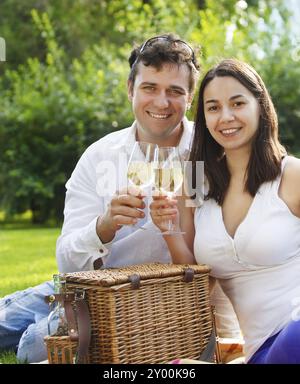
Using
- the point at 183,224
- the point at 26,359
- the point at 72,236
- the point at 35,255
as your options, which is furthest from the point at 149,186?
the point at 35,255

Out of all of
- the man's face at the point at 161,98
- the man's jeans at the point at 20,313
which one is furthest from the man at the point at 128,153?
the man's jeans at the point at 20,313

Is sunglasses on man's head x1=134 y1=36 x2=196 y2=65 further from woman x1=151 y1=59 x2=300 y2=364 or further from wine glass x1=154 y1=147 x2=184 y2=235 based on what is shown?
wine glass x1=154 y1=147 x2=184 y2=235

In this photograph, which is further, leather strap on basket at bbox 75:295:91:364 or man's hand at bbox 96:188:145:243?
man's hand at bbox 96:188:145:243

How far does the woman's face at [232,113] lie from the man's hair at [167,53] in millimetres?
458

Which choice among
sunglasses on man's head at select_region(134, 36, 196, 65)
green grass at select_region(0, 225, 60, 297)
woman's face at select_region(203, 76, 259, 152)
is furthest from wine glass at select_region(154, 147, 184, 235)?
green grass at select_region(0, 225, 60, 297)

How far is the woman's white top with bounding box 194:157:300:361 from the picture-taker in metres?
2.70

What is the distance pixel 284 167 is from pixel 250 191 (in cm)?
17

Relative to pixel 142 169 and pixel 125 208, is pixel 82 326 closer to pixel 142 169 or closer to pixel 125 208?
pixel 125 208

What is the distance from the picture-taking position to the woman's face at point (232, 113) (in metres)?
2.87

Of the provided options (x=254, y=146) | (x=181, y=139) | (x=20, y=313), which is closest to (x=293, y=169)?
(x=254, y=146)

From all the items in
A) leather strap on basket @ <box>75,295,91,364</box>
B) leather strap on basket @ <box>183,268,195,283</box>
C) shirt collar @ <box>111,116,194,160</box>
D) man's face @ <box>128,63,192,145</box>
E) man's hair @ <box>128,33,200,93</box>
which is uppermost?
man's hair @ <box>128,33,200,93</box>

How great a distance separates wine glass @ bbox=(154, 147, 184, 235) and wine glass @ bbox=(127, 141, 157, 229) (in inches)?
0.9

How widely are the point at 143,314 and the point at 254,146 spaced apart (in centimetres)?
87

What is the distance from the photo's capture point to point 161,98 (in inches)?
131
